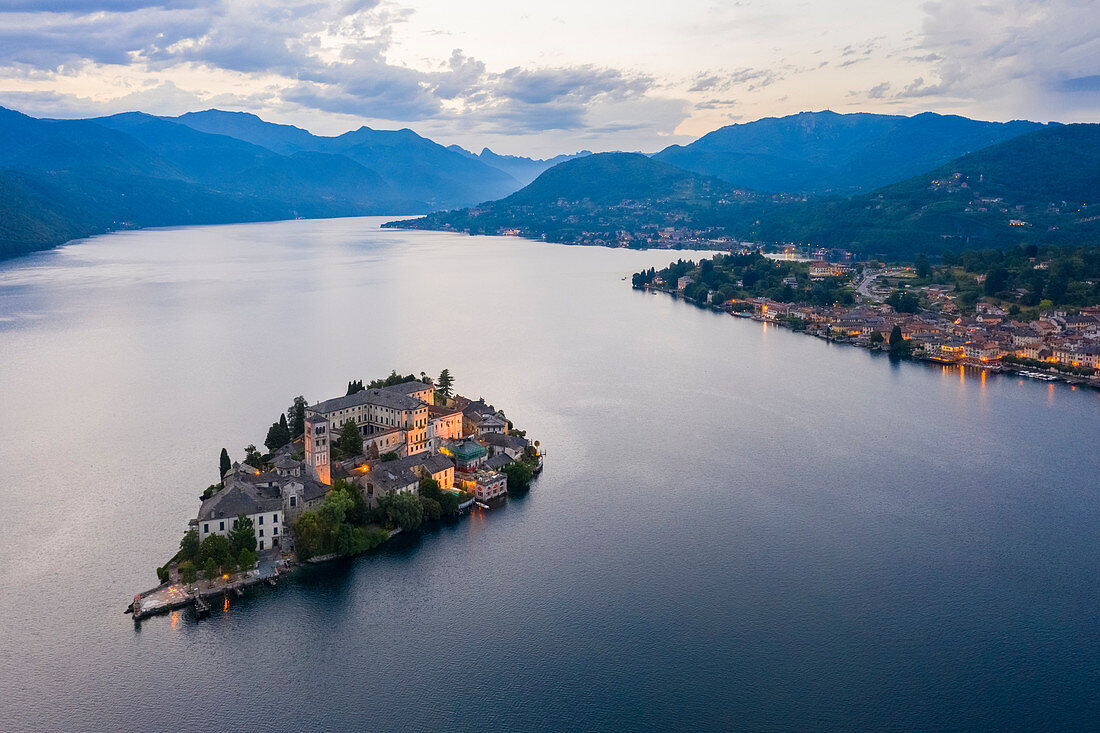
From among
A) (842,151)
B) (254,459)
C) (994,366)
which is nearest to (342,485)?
(254,459)

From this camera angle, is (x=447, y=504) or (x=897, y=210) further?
(x=897, y=210)

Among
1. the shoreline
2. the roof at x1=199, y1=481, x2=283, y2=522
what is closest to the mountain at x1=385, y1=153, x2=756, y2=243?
the shoreline

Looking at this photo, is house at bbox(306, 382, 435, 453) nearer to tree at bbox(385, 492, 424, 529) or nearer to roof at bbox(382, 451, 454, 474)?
roof at bbox(382, 451, 454, 474)

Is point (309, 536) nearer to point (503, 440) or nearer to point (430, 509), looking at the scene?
point (430, 509)

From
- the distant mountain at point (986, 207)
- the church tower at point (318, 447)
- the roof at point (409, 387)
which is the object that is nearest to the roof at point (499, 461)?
the roof at point (409, 387)

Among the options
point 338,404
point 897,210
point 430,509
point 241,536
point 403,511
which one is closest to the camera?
point 241,536

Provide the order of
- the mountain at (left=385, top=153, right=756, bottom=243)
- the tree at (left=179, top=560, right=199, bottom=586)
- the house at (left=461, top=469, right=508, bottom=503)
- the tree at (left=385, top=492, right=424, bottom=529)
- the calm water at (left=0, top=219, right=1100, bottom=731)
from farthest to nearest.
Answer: the mountain at (left=385, top=153, right=756, bottom=243)
the house at (left=461, top=469, right=508, bottom=503)
the tree at (left=385, top=492, right=424, bottom=529)
the tree at (left=179, top=560, right=199, bottom=586)
the calm water at (left=0, top=219, right=1100, bottom=731)
